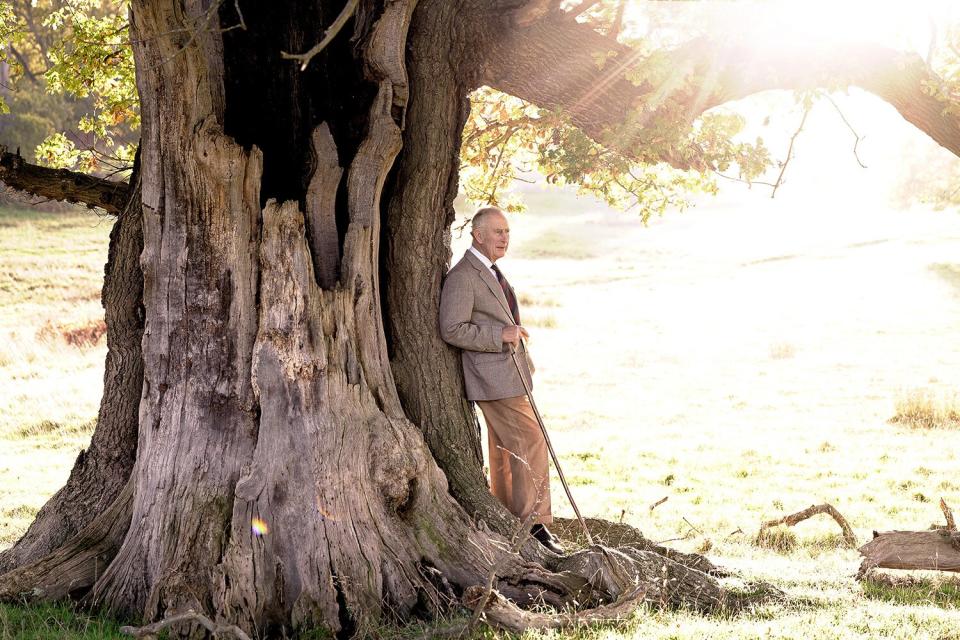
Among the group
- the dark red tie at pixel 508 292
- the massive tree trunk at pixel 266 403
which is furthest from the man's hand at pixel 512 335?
the massive tree trunk at pixel 266 403

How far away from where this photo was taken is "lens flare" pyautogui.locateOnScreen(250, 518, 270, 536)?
18.2ft

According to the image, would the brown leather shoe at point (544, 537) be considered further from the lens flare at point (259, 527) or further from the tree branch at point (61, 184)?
the tree branch at point (61, 184)

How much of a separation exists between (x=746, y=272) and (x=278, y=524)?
40.4 metres

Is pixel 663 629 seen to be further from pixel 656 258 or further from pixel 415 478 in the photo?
pixel 656 258

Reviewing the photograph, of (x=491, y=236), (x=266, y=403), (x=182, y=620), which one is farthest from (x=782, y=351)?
(x=182, y=620)

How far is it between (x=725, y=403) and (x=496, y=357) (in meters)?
12.0

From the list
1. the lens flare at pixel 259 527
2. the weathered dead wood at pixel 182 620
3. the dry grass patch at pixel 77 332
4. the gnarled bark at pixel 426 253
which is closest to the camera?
the weathered dead wood at pixel 182 620

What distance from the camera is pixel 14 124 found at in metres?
43.1

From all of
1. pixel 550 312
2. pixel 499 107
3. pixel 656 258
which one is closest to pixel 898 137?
pixel 656 258

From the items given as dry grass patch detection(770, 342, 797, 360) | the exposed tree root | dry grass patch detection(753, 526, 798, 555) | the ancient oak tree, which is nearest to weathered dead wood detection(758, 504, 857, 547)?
dry grass patch detection(753, 526, 798, 555)

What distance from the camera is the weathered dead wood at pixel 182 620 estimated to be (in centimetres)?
476

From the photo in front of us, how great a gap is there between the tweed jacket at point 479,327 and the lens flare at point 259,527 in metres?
1.81

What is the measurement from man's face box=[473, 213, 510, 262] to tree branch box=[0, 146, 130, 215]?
2.62 metres

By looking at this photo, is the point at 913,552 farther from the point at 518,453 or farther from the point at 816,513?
the point at 518,453
